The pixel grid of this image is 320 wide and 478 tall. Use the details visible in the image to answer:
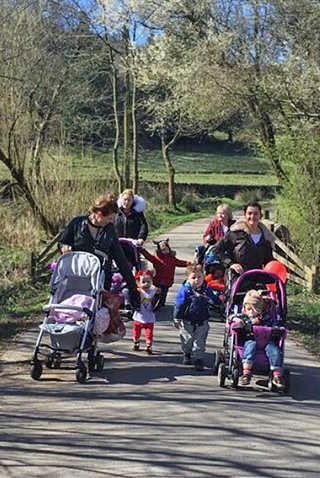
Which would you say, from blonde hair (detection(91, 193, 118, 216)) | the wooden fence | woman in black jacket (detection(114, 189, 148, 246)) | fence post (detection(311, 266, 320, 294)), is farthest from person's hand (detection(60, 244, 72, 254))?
fence post (detection(311, 266, 320, 294))

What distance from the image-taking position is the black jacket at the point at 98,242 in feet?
26.9

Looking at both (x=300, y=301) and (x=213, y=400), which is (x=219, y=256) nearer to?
(x=213, y=400)

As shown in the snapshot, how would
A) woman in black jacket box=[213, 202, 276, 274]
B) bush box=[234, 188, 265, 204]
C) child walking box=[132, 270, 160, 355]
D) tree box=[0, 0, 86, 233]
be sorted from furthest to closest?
bush box=[234, 188, 265, 204], tree box=[0, 0, 86, 233], woman in black jacket box=[213, 202, 276, 274], child walking box=[132, 270, 160, 355]

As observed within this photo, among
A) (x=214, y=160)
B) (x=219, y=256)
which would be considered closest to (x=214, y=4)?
(x=219, y=256)

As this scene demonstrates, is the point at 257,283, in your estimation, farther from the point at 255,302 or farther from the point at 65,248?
the point at 65,248

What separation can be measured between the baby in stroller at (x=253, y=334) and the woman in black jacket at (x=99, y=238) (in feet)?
4.32

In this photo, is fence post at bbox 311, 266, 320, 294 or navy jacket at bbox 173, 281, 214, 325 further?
fence post at bbox 311, 266, 320, 294

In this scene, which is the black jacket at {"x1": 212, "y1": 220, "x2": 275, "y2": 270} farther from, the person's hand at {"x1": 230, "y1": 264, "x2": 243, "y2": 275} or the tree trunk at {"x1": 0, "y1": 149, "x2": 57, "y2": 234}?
the tree trunk at {"x1": 0, "y1": 149, "x2": 57, "y2": 234}

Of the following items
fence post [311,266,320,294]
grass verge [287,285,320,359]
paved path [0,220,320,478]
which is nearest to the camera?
paved path [0,220,320,478]

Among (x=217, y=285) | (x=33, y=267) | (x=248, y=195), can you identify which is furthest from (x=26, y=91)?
(x=248, y=195)

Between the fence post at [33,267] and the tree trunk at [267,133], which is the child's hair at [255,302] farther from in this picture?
the tree trunk at [267,133]

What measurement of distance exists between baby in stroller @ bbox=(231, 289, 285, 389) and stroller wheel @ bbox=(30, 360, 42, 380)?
201 centimetres

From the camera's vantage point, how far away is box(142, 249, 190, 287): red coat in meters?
11.2

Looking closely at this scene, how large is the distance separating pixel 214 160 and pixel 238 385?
52076mm
